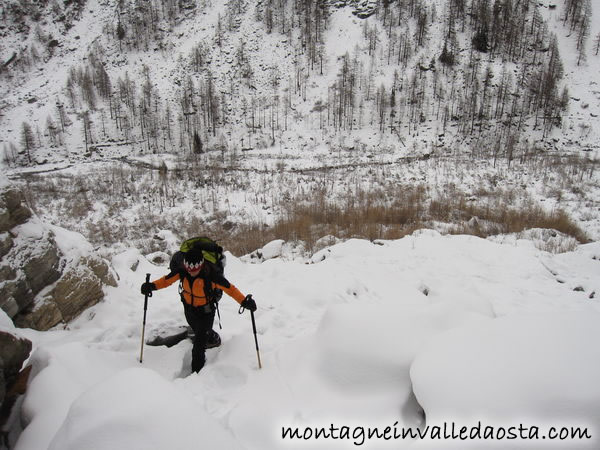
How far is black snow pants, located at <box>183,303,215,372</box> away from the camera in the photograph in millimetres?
3354

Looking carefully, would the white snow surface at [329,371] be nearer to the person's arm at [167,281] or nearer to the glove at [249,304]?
the glove at [249,304]

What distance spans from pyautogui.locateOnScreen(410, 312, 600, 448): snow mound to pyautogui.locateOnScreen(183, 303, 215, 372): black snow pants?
2.23 m

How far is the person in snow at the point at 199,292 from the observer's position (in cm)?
320

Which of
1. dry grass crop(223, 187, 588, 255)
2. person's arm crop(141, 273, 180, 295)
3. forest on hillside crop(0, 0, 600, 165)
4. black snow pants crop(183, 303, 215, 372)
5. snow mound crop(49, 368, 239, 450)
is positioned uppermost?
forest on hillside crop(0, 0, 600, 165)

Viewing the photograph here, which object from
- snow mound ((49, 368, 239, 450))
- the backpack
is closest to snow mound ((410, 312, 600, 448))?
snow mound ((49, 368, 239, 450))

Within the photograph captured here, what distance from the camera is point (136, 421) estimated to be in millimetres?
1571

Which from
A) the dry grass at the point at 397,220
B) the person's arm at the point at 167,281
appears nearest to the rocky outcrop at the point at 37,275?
the person's arm at the point at 167,281

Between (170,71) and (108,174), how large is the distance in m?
36.0

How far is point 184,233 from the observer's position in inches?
369

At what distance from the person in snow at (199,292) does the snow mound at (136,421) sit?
143 centimetres

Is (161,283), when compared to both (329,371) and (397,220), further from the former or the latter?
(397,220)

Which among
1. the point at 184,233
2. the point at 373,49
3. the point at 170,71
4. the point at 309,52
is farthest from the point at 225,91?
the point at 184,233

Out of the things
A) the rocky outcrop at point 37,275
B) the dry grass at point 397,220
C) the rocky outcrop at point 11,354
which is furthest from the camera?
the dry grass at point 397,220

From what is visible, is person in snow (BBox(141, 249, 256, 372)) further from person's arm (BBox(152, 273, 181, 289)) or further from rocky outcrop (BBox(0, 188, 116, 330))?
rocky outcrop (BBox(0, 188, 116, 330))
